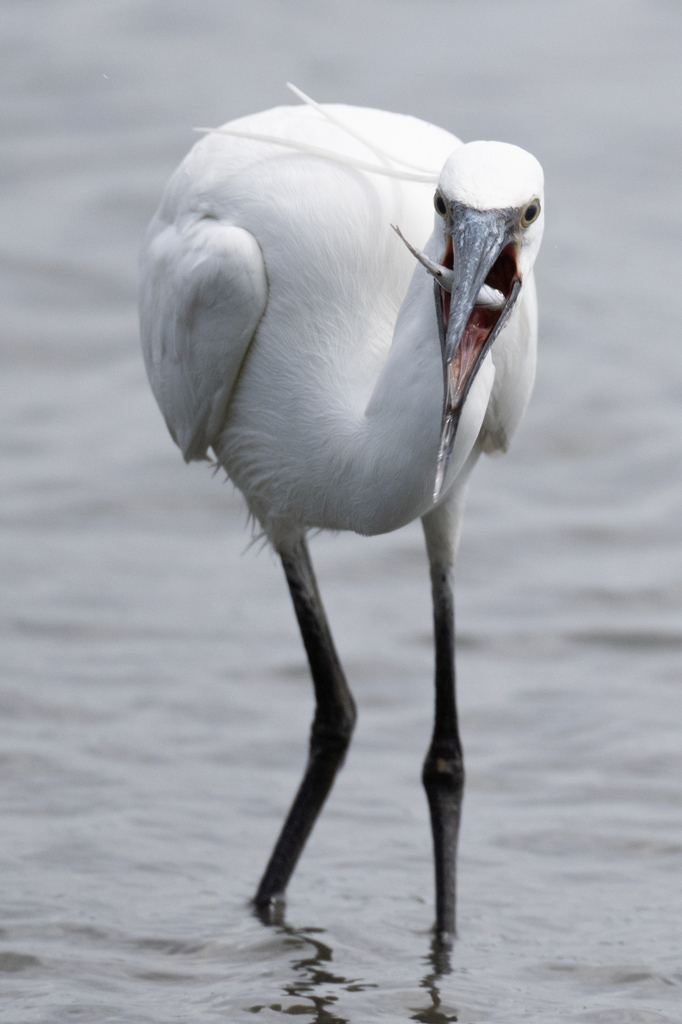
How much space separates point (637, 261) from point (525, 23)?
3.86 metres

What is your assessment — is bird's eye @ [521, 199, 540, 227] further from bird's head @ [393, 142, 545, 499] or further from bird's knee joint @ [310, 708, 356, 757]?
bird's knee joint @ [310, 708, 356, 757]

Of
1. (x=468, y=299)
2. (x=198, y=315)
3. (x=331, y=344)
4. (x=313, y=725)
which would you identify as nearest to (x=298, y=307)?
(x=331, y=344)

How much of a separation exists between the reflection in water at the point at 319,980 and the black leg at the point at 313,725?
144 millimetres

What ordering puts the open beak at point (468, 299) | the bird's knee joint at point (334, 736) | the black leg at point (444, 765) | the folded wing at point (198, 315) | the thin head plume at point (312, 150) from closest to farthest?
the open beak at point (468, 299) → the thin head plume at point (312, 150) → the folded wing at point (198, 315) → the black leg at point (444, 765) → the bird's knee joint at point (334, 736)

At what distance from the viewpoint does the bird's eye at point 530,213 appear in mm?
2801

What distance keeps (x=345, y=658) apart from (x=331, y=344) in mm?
2273

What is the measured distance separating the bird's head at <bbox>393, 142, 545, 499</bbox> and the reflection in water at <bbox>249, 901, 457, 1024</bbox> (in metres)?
1.49

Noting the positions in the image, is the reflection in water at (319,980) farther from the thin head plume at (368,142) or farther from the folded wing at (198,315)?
the thin head plume at (368,142)

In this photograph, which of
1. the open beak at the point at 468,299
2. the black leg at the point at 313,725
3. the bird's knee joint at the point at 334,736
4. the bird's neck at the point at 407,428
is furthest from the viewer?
the bird's knee joint at the point at 334,736

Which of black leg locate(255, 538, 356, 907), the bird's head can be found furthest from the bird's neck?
black leg locate(255, 538, 356, 907)

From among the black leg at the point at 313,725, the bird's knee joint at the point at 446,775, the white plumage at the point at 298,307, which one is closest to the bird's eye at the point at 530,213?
the white plumage at the point at 298,307

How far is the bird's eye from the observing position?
280 centimetres

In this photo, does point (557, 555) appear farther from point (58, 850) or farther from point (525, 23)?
point (525, 23)

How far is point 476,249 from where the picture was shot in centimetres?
269
